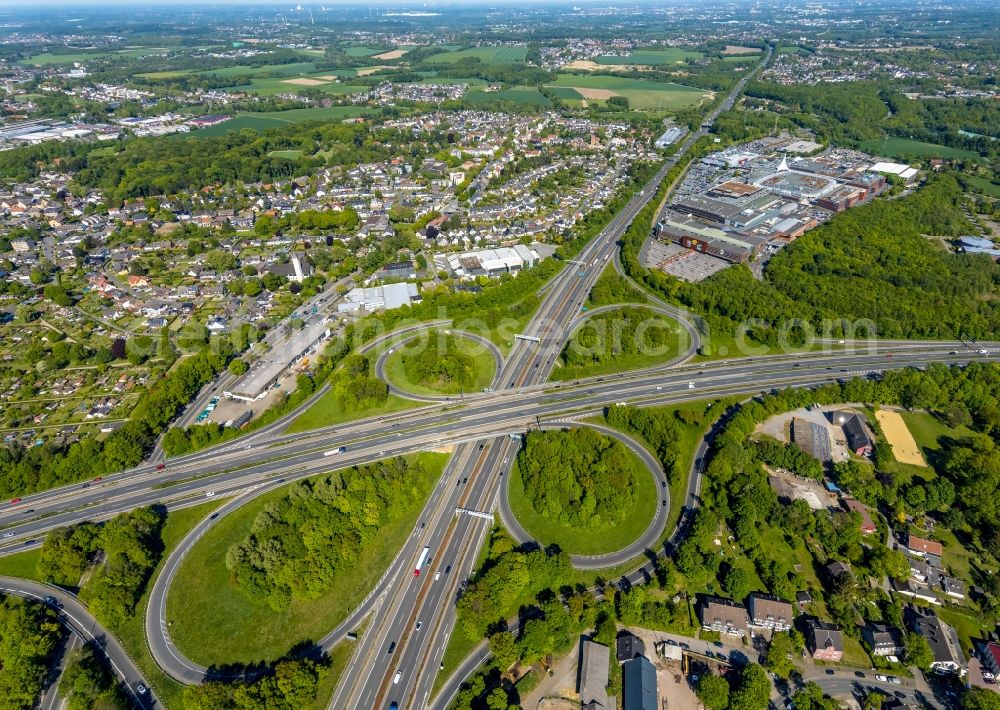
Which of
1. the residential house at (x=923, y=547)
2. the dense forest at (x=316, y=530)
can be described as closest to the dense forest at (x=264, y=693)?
the dense forest at (x=316, y=530)

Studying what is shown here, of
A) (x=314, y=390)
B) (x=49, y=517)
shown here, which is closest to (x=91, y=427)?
(x=49, y=517)

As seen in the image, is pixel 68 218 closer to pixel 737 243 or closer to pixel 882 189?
pixel 737 243

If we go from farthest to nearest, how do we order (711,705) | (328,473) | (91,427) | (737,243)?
(737,243) < (91,427) < (328,473) < (711,705)

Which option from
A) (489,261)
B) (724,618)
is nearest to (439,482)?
(724,618)

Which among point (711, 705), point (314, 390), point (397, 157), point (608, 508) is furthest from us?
point (397, 157)

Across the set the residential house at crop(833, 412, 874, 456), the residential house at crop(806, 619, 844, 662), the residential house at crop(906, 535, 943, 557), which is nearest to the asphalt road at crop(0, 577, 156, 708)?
the residential house at crop(806, 619, 844, 662)

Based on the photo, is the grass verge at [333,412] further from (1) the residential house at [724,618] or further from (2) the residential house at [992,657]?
(2) the residential house at [992,657]

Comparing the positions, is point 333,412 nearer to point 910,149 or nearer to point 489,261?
point 489,261
